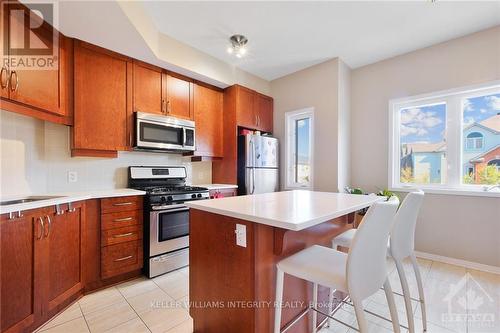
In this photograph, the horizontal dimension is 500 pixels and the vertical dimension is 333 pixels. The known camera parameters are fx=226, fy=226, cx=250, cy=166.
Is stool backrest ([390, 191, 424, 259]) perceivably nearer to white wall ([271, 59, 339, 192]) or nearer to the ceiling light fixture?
white wall ([271, 59, 339, 192])

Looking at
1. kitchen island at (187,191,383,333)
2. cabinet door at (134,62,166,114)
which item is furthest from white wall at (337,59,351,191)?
cabinet door at (134,62,166,114)

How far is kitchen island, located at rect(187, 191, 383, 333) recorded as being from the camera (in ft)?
3.86

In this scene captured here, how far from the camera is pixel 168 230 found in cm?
255

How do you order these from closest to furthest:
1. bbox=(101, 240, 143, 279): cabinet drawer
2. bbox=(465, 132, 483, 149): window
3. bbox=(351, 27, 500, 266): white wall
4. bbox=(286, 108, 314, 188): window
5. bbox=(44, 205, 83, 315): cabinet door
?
bbox=(44, 205, 83, 315): cabinet door → bbox=(101, 240, 143, 279): cabinet drawer → bbox=(351, 27, 500, 266): white wall → bbox=(465, 132, 483, 149): window → bbox=(286, 108, 314, 188): window

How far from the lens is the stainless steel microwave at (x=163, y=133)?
8.70 ft

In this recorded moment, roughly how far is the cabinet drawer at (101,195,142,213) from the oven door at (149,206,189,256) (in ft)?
0.64

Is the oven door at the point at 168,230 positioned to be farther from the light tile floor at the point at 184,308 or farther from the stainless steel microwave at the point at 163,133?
the stainless steel microwave at the point at 163,133

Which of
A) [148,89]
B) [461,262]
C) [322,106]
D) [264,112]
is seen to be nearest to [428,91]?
[322,106]

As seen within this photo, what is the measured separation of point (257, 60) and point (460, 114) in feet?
8.87

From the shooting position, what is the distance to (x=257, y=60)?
3.34 meters

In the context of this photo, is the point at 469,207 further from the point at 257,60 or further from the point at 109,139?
the point at 109,139

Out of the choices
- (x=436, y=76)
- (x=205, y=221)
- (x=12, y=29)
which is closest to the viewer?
(x=205, y=221)

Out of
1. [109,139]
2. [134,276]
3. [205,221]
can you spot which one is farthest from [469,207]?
[109,139]

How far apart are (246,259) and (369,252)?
0.61 meters
